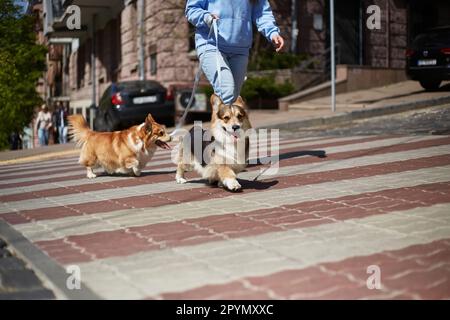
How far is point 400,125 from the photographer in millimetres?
12531

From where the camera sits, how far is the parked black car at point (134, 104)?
17984mm

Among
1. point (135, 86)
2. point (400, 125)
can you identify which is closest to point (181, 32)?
point (135, 86)

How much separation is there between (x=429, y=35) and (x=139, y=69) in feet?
35.9

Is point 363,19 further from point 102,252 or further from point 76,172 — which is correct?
point 102,252

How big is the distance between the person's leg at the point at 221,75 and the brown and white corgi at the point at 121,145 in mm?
1311

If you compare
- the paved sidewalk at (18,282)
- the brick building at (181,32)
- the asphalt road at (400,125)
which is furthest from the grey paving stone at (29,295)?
the brick building at (181,32)

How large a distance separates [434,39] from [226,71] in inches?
583

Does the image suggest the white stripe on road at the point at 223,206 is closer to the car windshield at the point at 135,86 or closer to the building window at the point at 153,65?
the car windshield at the point at 135,86

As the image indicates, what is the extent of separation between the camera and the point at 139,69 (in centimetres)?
2486

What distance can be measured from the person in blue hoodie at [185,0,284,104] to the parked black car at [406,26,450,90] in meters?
13.6

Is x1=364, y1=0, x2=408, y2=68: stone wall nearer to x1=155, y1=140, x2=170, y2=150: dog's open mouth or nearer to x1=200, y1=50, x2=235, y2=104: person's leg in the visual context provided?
x1=155, y1=140, x2=170, y2=150: dog's open mouth

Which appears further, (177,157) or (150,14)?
(150,14)

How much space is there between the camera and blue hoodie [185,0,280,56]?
6.25m

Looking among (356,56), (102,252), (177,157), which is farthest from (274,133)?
(356,56)
